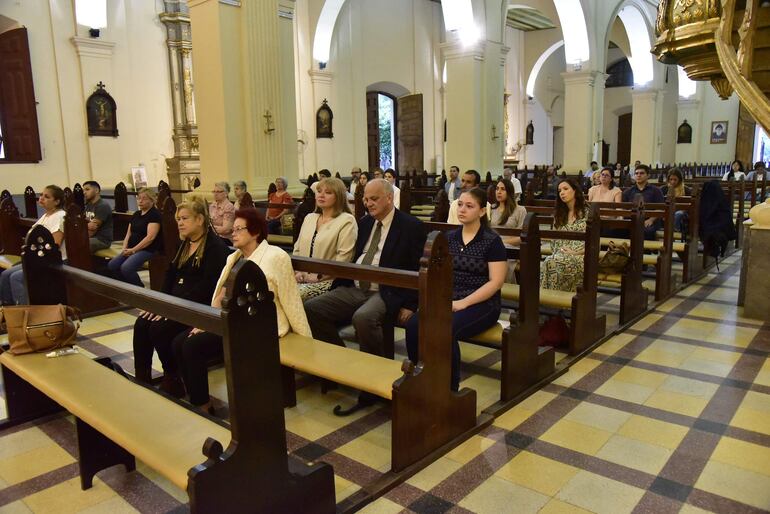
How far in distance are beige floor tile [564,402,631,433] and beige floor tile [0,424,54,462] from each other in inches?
117

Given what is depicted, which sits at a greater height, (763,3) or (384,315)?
(763,3)

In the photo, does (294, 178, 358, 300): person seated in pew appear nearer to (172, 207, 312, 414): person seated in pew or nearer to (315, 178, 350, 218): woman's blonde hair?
(315, 178, 350, 218): woman's blonde hair

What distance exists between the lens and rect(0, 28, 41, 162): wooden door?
10.6m

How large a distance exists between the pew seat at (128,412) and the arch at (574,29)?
1530cm

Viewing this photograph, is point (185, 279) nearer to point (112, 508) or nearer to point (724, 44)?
point (112, 508)

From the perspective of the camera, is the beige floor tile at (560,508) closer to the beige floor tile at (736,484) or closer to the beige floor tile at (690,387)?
the beige floor tile at (736,484)

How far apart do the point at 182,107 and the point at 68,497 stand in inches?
448

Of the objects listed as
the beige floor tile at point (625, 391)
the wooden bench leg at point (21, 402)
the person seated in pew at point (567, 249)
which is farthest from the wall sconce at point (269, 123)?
the beige floor tile at point (625, 391)

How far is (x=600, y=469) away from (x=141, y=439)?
2.09m

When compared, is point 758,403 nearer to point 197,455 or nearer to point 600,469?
point 600,469

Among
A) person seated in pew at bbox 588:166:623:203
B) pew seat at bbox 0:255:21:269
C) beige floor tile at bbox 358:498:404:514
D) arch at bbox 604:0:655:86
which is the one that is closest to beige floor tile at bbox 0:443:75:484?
beige floor tile at bbox 358:498:404:514

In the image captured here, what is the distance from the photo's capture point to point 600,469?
289cm

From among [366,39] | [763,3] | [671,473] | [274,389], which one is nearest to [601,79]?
[366,39]

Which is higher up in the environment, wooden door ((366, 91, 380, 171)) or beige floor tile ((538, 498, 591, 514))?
wooden door ((366, 91, 380, 171))
